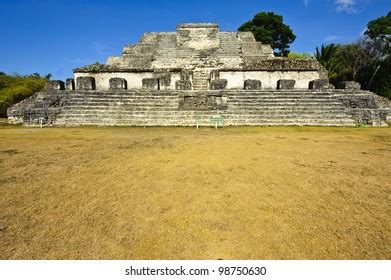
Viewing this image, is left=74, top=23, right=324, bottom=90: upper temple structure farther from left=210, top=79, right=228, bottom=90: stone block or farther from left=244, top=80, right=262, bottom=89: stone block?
left=244, top=80, right=262, bottom=89: stone block

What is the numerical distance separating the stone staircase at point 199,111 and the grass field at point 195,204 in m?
5.10

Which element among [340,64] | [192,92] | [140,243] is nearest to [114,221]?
[140,243]

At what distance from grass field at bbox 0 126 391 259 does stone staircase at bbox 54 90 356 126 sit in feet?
16.7

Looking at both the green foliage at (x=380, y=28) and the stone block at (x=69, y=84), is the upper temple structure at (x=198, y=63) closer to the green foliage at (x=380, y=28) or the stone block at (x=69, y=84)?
the stone block at (x=69, y=84)

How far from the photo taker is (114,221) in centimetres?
279

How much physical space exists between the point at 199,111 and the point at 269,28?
29.6 metres

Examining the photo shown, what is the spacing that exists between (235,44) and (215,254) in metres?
19.8

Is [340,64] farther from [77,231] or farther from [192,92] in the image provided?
[77,231]

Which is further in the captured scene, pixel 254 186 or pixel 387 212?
pixel 254 186

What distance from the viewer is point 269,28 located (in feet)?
118

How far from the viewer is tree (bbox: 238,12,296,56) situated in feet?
114

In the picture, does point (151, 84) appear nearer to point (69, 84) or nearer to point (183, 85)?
point (183, 85)

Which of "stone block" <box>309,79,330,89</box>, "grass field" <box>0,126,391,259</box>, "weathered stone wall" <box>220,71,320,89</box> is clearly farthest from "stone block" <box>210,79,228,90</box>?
"grass field" <box>0,126,391,259</box>

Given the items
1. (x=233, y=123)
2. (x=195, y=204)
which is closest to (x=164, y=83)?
(x=233, y=123)
